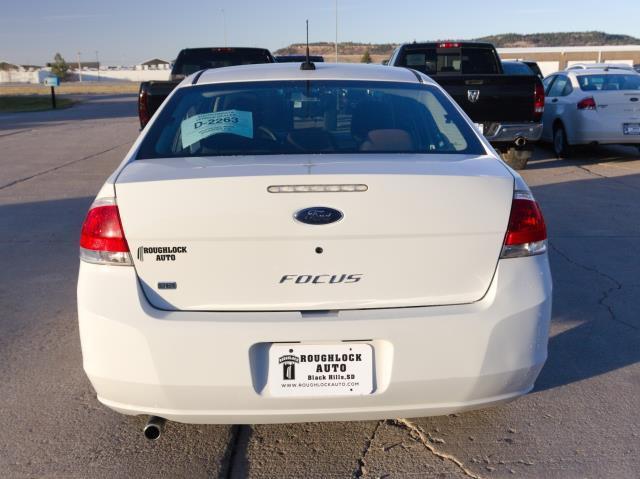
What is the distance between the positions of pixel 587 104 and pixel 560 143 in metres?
1.03

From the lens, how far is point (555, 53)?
237 ft

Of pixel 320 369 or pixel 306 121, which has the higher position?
pixel 306 121

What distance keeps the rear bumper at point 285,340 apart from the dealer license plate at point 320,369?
32 millimetres

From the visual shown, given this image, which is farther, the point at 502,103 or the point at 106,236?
the point at 502,103

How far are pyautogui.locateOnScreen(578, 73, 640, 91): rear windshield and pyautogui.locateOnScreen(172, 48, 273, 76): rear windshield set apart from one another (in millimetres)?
5515

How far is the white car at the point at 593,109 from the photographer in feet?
39.2

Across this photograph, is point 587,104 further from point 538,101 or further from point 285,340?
point 285,340

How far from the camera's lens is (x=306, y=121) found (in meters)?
3.88

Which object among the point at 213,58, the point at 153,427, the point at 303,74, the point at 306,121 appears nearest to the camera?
the point at 153,427

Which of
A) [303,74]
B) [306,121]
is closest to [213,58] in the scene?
[303,74]

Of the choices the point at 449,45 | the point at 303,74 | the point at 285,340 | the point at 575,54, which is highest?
the point at 575,54

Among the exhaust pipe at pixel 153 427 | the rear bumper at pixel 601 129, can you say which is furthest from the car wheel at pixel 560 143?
the exhaust pipe at pixel 153 427

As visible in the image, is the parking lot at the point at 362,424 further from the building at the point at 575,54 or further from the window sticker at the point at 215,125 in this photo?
the building at the point at 575,54

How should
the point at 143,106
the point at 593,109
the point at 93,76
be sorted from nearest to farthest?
the point at 143,106 → the point at 593,109 → the point at 93,76
